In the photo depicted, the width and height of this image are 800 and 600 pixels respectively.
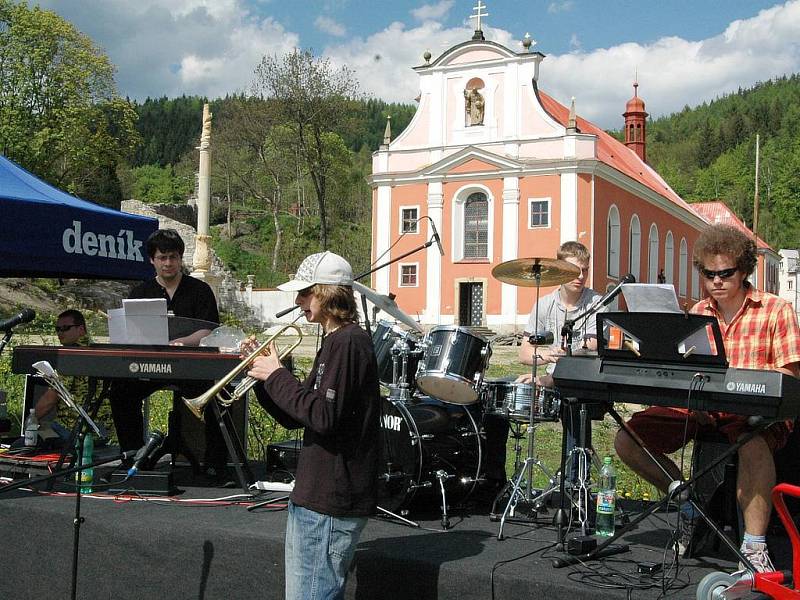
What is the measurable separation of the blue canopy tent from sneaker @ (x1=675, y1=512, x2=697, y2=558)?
4.44m

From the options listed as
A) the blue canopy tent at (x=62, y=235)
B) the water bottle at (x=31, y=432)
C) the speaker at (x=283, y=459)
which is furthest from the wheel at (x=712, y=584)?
the water bottle at (x=31, y=432)

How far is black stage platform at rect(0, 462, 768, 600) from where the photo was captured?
11.8ft

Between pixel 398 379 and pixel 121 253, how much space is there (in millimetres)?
2650

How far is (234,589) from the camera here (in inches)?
162

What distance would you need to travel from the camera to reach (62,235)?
592 cm

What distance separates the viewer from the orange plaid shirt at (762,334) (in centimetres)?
387

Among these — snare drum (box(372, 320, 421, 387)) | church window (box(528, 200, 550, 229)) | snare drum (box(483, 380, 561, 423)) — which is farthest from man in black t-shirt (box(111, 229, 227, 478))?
church window (box(528, 200, 550, 229))

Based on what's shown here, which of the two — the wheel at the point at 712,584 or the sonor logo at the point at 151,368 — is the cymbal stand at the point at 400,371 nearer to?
the sonor logo at the point at 151,368

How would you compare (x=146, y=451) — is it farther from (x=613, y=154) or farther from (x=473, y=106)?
(x=613, y=154)

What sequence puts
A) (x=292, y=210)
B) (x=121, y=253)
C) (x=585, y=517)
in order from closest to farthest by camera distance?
(x=585, y=517), (x=121, y=253), (x=292, y=210)

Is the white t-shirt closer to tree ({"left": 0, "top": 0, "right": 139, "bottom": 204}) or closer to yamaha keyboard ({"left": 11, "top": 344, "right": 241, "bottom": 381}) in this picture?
yamaha keyboard ({"left": 11, "top": 344, "right": 241, "bottom": 381})

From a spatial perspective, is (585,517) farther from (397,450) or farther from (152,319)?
(152,319)

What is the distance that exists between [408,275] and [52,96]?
1893 cm

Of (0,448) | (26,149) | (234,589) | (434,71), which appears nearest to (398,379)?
(234,589)
